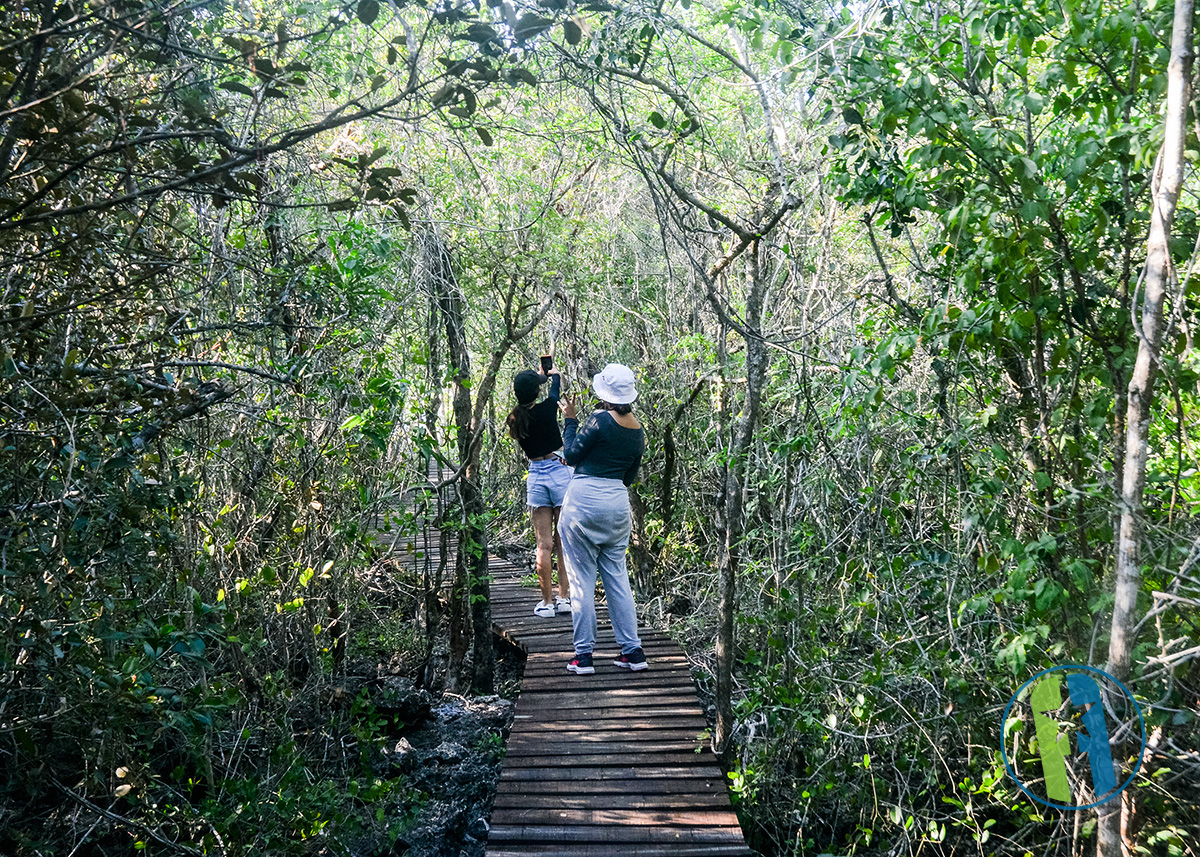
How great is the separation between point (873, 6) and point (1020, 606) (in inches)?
94.2

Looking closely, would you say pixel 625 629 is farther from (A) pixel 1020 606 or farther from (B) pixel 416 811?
(A) pixel 1020 606

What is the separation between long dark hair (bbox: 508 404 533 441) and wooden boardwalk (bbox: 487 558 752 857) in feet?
4.77

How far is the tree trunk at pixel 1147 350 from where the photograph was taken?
1971mm

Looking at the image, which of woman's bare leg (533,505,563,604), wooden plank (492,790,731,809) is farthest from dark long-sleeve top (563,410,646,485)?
wooden plank (492,790,731,809)

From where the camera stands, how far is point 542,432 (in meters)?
5.56

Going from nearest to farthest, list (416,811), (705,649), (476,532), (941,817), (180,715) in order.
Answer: (180,715)
(941,817)
(416,811)
(476,532)
(705,649)

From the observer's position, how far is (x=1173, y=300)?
7.30ft

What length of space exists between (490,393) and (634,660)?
249cm

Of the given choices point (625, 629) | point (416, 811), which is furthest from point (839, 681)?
point (416, 811)

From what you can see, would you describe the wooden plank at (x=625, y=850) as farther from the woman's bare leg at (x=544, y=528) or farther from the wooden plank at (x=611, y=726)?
the woman's bare leg at (x=544, y=528)

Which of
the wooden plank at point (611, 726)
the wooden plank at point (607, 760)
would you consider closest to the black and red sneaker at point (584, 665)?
the wooden plank at point (611, 726)

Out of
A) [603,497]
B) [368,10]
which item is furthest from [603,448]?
[368,10]

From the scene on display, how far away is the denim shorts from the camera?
5602mm

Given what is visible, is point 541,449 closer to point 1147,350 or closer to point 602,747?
point 602,747
